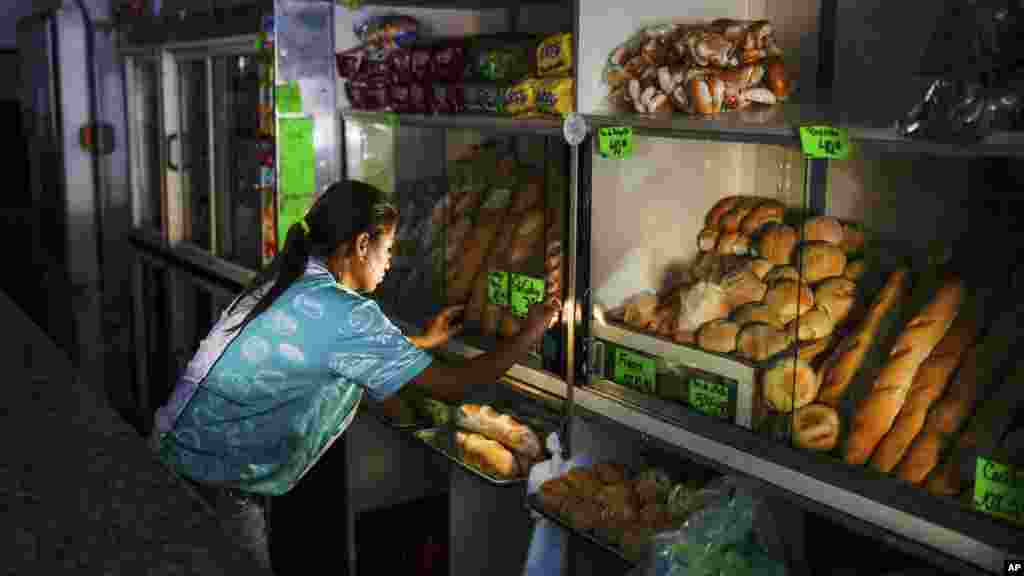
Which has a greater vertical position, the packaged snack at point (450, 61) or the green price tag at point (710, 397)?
the packaged snack at point (450, 61)

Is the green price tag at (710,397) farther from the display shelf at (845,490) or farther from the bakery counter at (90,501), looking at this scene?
the bakery counter at (90,501)

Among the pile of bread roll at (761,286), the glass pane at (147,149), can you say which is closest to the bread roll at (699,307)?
the pile of bread roll at (761,286)

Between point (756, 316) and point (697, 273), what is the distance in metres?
0.22

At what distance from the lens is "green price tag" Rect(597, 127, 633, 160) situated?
6.53 ft

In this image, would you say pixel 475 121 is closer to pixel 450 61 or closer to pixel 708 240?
pixel 450 61

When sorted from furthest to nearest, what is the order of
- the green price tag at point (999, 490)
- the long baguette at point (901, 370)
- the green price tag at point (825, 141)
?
the long baguette at point (901, 370) < the green price tag at point (825, 141) < the green price tag at point (999, 490)

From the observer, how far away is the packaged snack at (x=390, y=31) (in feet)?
9.87

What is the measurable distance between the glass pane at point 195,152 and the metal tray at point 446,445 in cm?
178

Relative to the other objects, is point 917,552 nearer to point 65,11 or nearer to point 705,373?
point 705,373

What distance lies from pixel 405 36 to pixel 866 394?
1.77 meters

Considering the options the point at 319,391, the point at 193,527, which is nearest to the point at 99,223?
the point at 319,391

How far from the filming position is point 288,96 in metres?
3.04

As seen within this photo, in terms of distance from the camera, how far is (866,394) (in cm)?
174

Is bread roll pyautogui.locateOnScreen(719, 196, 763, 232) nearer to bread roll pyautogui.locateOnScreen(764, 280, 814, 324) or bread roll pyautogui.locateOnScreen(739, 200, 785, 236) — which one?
bread roll pyautogui.locateOnScreen(739, 200, 785, 236)
